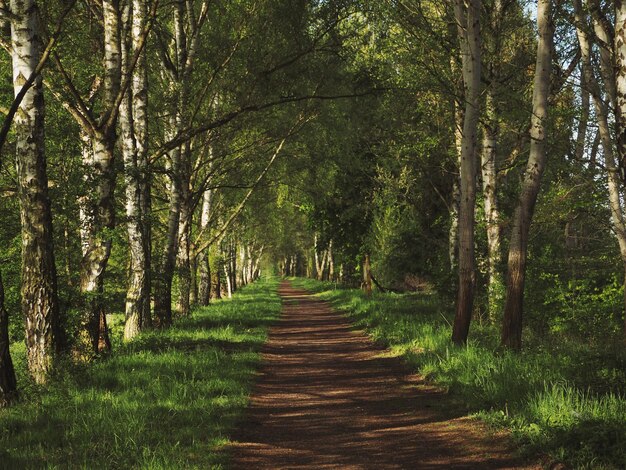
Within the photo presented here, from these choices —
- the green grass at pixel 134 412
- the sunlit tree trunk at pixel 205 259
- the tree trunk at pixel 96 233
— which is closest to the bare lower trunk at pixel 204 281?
the sunlit tree trunk at pixel 205 259

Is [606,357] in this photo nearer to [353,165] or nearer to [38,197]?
[38,197]

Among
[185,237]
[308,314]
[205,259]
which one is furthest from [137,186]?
[205,259]

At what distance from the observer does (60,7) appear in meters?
12.6

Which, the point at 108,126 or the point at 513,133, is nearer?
the point at 108,126

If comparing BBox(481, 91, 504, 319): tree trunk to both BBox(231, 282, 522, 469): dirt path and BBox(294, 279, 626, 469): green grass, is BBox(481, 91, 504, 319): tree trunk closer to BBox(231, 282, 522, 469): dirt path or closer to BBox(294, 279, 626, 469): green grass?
BBox(294, 279, 626, 469): green grass

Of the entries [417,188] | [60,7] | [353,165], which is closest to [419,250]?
[417,188]

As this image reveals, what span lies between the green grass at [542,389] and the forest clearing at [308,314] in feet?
0.11

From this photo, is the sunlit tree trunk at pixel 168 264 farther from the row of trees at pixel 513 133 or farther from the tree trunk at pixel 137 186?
the row of trees at pixel 513 133

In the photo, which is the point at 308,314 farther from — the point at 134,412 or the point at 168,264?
the point at 134,412

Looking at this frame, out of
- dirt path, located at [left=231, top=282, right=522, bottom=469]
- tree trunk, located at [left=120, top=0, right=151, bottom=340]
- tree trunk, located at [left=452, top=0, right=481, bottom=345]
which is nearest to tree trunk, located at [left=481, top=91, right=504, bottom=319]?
tree trunk, located at [left=452, top=0, right=481, bottom=345]

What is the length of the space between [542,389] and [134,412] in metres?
4.84

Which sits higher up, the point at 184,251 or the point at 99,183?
the point at 99,183

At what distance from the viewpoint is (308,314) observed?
965 inches

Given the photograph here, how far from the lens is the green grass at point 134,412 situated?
5.66 metres
